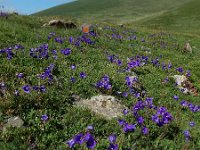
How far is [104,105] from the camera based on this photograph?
33.8 ft

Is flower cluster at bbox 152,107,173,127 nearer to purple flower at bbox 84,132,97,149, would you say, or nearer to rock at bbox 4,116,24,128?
purple flower at bbox 84,132,97,149

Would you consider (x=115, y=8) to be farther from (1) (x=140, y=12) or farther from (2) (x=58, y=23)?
(2) (x=58, y=23)

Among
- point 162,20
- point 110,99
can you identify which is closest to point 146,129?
point 110,99

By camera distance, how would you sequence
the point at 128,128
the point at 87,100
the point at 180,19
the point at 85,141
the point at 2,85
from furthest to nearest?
the point at 180,19, the point at 87,100, the point at 2,85, the point at 128,128, the point at 85,141

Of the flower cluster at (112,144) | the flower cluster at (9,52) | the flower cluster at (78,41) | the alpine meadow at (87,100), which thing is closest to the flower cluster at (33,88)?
the alpine meadow at (87,100)

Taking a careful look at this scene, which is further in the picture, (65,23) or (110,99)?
(65,23)

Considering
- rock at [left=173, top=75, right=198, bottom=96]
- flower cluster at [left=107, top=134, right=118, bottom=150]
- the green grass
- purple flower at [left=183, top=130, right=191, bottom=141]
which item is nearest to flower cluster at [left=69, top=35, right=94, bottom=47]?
the green grass

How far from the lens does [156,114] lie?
9305mm

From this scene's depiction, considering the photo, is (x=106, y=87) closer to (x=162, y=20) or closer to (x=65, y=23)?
(x=65, y=23)

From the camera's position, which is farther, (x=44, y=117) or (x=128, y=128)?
(x=44, y=117)

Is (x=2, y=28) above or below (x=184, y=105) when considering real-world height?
above

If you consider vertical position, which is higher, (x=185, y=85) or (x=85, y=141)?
(x=85, y=141)

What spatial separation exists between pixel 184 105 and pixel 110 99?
100 inches

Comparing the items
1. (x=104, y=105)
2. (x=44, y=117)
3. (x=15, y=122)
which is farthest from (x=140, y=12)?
(x=15, y=122)
